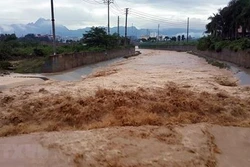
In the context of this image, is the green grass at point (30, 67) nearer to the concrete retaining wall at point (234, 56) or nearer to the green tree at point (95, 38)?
the concrete retaining wall at point (234, 56)

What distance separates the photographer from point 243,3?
39.5 metres

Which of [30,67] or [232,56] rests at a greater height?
[232,56]

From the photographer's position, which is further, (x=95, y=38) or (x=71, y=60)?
(x=95, y=38)

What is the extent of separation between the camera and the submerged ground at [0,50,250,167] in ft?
26.9

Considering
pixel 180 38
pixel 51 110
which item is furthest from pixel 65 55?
pixel 180 38

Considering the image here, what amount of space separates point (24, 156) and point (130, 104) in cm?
531

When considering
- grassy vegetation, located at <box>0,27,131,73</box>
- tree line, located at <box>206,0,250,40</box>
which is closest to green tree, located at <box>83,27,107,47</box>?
grassy vegetation, located at <box>0,27,131,73</box>

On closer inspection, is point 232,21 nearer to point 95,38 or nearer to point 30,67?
point 95,38

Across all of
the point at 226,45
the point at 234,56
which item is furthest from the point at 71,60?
the point at 226,45

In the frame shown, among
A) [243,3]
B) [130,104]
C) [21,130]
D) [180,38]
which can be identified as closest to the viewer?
[21,130]

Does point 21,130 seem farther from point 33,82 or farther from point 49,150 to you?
point 33,82

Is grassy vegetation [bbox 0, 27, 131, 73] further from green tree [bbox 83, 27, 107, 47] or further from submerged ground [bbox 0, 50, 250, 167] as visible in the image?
submerged ground [bbox 0, 50, 250, 167]

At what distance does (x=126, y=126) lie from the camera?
420 inches

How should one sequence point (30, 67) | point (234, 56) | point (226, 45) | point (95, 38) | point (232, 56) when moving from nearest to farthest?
point (30, 67) → point (234, 56) → point (232, 56) → point (226, 45) → point (95, 38)
